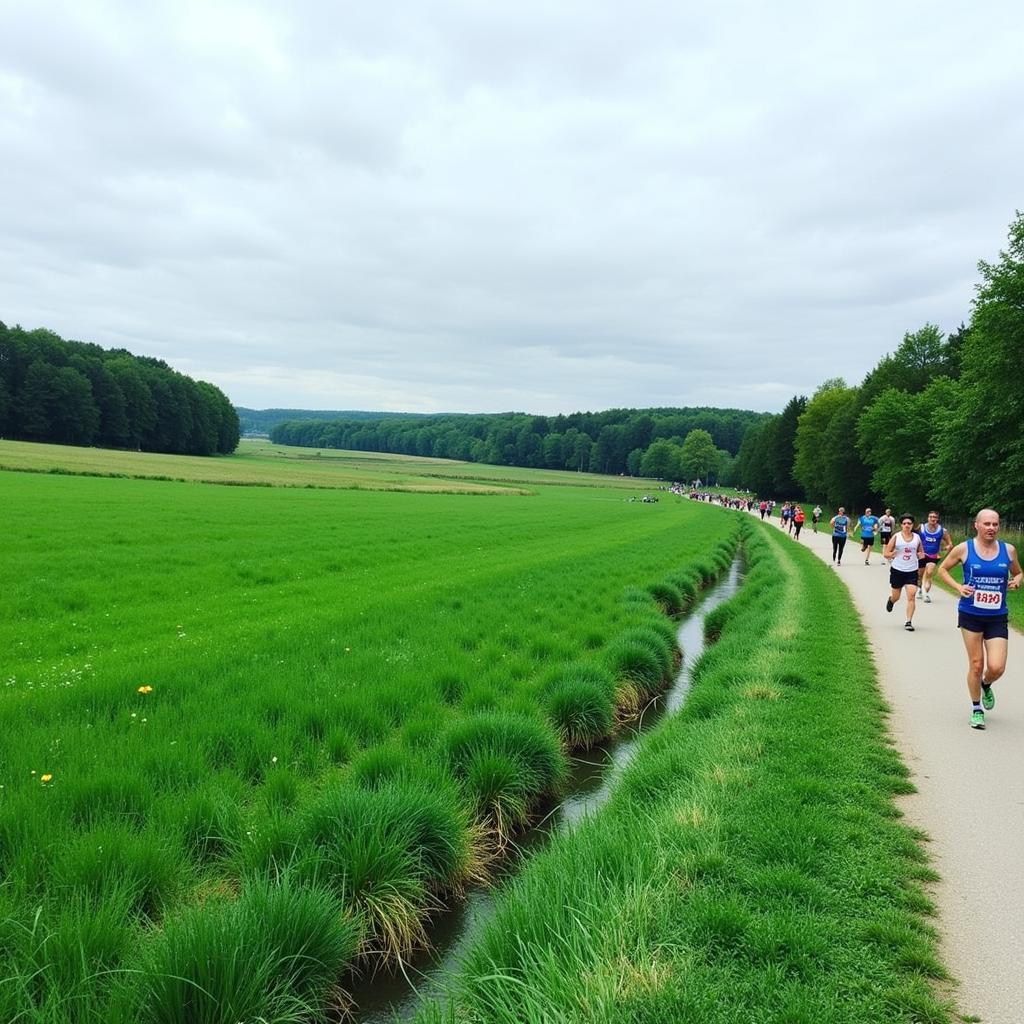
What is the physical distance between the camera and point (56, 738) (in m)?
5.89

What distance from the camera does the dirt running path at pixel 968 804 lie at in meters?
3.51

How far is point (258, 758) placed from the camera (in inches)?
239

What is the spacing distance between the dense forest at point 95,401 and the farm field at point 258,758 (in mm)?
89346

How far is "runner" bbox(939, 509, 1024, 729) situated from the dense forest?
105m

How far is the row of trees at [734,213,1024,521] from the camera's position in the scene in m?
27.9

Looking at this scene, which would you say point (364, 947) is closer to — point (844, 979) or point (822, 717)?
point (844, 979)

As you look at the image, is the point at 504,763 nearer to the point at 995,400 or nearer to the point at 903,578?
the point at 903,578

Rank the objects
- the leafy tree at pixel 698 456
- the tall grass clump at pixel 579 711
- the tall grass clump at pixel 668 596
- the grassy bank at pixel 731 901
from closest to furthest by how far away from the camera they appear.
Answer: the grassy bank at pixel 731 901 < the tall grass clump at pixel 579 711 < the tall grass clump at pixel 668 596 < the leafy tree at pixel 698 456

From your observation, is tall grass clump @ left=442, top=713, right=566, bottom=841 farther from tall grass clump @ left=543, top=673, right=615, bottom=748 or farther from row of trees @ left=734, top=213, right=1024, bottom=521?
row of trees @ left=734, top=213, right=1024, bottom=521

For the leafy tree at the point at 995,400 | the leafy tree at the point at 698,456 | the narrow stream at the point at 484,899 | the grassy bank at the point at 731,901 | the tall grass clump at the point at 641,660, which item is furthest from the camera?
the leafy tree at the point at 698,456

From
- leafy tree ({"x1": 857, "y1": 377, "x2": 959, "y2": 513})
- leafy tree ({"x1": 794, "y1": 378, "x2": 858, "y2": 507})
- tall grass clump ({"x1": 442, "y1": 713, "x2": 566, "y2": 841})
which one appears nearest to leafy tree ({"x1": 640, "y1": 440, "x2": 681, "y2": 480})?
leafy tree ({"x1": 794, "y1": 378, "x2": 858, "y2": 507})

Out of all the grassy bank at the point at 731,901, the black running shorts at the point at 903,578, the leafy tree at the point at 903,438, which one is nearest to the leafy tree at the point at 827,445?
the leafy tree at the point at 903,438

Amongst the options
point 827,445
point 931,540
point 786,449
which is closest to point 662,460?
point 786,449

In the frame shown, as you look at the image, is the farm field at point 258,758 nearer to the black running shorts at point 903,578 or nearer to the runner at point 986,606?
the runner at point 986,606
